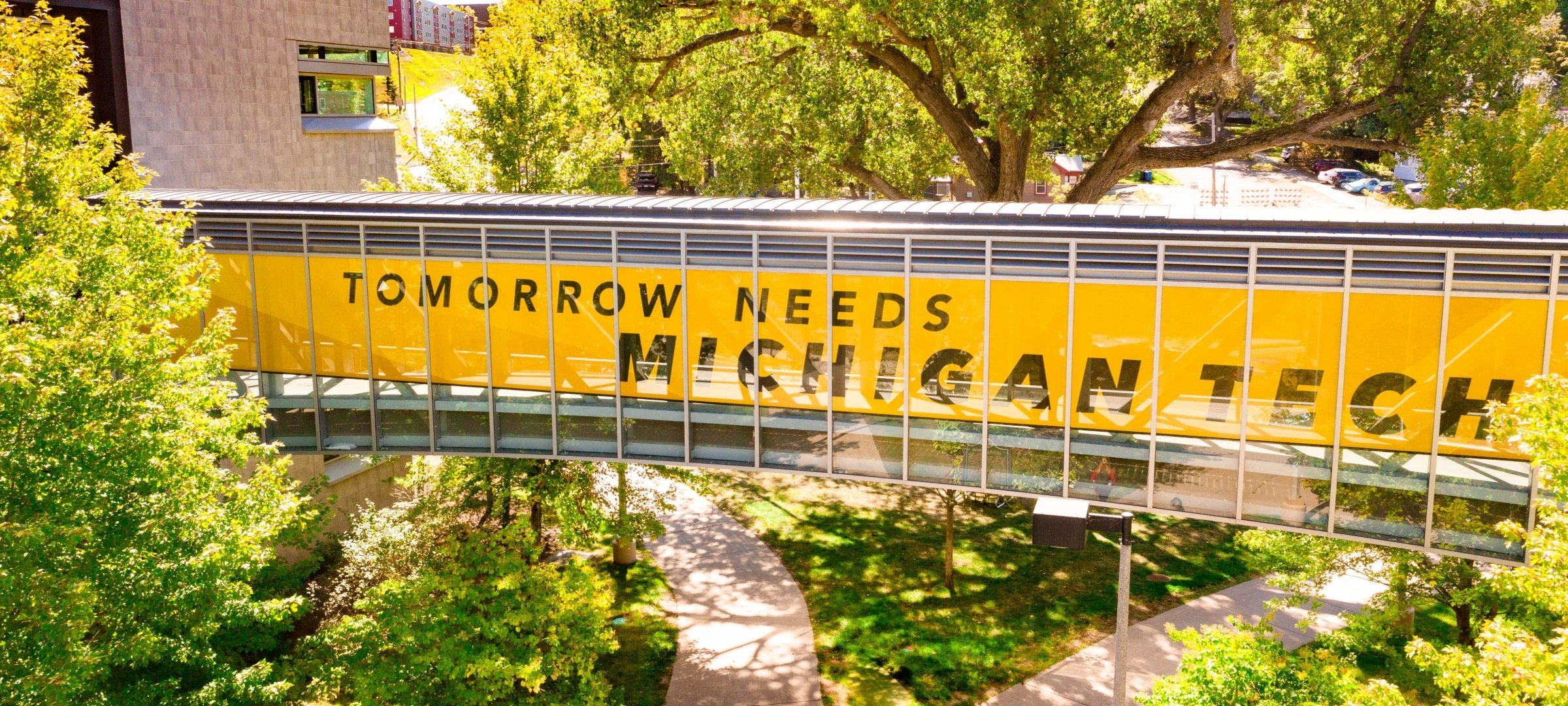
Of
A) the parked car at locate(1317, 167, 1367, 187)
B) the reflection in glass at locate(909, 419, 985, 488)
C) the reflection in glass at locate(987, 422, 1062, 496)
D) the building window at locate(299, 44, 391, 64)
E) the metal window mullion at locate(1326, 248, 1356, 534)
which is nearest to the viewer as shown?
the metal window mullion at locate(1326, 248, 1356, 534)

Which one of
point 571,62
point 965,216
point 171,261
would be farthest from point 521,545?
point 571,62

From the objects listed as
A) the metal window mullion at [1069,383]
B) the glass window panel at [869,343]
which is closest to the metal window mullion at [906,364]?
the glass window panel at [869,343]

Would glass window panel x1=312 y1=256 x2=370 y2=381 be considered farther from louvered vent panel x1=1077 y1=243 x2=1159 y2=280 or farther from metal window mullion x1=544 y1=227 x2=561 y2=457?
louvered vent panel x1=1077 y1=243 x2=1159 y2=280

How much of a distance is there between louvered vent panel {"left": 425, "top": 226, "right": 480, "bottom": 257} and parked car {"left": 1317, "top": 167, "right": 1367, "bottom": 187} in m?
55.2

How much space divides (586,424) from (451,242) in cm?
328

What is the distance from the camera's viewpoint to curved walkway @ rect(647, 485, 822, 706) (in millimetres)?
18453

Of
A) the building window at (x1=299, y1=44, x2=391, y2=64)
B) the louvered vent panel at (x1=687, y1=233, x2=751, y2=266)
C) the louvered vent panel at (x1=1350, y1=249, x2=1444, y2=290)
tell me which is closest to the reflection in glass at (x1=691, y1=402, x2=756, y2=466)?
the louvered vent panel at (x1=687, y1=233, x2=751, y2=266)

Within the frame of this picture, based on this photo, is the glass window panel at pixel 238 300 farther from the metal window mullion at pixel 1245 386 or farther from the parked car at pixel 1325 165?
the parked car at pixel 1325 165

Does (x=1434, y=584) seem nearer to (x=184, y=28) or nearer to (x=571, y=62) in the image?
(x=571, y=62)

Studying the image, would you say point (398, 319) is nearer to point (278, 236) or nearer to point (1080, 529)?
point (278, 236)

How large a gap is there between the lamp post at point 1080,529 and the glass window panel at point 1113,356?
10.4 feet

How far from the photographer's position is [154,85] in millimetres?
22828

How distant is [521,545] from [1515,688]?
12503 millimetres

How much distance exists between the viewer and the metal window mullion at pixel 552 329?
16.2 m
